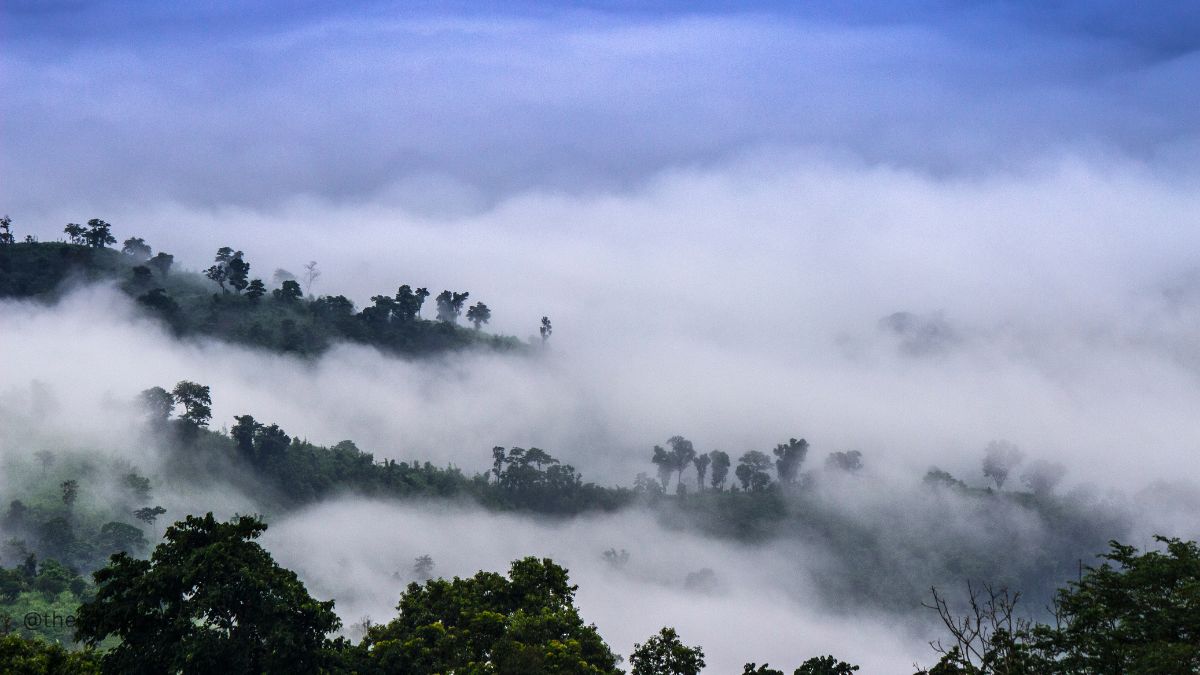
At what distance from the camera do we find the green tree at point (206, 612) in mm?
40594

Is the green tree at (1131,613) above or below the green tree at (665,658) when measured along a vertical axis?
above

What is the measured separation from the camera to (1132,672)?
37.8 metres

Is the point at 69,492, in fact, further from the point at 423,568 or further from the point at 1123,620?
the point at 1123,620

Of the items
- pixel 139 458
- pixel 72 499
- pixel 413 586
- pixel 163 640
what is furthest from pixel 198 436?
pixel 163 640

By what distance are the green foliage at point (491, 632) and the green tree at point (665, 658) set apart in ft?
5.05

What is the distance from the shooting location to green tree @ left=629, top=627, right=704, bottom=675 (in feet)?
171

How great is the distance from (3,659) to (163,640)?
5.68 m

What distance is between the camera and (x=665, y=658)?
52562 mm

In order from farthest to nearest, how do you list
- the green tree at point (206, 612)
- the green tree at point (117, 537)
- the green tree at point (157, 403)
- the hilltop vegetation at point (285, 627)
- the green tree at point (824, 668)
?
the green tree at point (157, 403) < the green tree at point (117, 537) < the green tree at point (824, 668) < the green tree at point (206, 612) < the hilltop vegetation at point (285, 627)

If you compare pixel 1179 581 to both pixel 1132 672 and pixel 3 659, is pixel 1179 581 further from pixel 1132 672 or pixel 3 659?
pixel 3 659

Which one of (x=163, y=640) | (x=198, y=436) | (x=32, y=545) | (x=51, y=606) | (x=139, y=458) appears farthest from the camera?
(x=198, y=436)

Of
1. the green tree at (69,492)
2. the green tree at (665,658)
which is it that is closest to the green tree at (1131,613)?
the green tree at (665,658)

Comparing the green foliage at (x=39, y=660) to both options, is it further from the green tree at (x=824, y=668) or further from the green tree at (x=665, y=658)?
the green tree at (x=824, y=668)

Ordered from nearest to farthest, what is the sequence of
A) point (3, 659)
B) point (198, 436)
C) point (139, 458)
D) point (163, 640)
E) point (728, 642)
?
point (3, 659)
point (163, 640)
point (139, 458)
point (198, 436)
point (728, 642)
